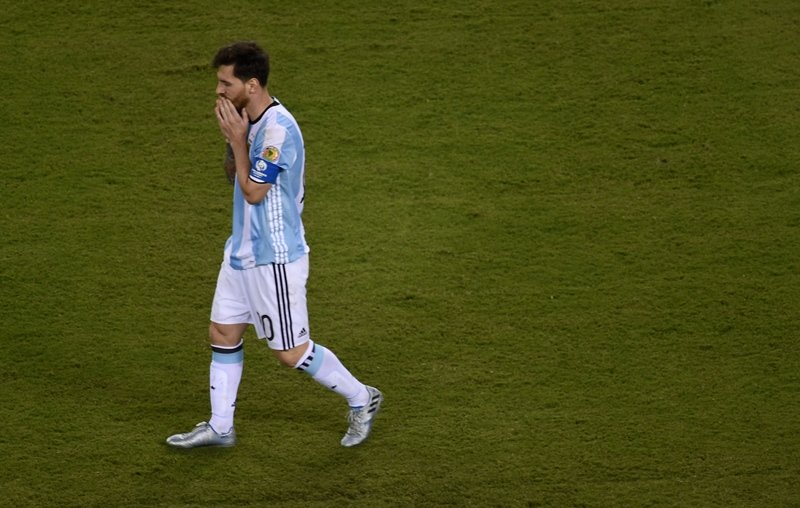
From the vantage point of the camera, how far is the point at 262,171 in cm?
421

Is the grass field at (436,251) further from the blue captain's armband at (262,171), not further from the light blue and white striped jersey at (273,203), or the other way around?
the blue captain's armband at (262,171)

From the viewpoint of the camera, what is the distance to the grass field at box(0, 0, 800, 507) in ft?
15.5

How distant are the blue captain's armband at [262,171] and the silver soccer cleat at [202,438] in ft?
3.74

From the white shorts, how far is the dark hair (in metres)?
0.72

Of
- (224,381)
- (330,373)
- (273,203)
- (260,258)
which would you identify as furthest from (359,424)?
(273,203)

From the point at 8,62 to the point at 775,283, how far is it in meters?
4.30

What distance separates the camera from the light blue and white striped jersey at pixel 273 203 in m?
4.23

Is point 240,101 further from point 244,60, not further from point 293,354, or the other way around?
point 293,354

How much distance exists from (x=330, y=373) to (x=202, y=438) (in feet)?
1.96

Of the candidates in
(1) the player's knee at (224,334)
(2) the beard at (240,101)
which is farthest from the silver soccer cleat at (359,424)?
(2) the beard at (240,101)

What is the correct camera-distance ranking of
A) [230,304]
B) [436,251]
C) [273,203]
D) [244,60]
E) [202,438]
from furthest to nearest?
1. [436,251]
2. [202,438]
3. [230,304]
4. [273,203]
5. [244,60]

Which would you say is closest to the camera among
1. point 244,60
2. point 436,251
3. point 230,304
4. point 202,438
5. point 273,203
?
point 244,60

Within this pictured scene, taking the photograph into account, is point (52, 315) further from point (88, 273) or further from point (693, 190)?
point (693, 190)

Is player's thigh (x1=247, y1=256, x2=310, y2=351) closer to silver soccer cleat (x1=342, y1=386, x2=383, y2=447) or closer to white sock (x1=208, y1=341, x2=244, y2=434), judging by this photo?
white sock (x1=208, y1=341, x2=244, y2=434)
